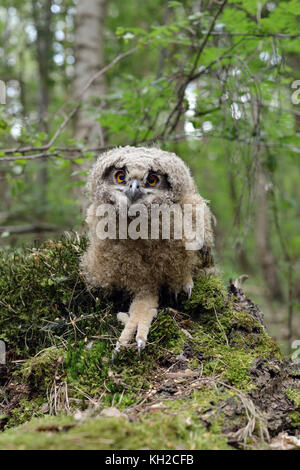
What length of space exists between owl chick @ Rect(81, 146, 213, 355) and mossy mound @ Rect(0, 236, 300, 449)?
0.16 meters

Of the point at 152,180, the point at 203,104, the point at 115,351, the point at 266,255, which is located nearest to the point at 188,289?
the point at 115,351

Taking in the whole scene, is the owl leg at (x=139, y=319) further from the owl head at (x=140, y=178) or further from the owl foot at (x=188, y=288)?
the owl head at (x=140, y=178)

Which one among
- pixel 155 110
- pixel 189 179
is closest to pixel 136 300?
pixel 189 179

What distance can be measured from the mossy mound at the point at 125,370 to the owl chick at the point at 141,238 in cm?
16

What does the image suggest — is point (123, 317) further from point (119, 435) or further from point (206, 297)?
point (119, 435)

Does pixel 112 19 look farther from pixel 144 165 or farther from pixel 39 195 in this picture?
pixel 144 165

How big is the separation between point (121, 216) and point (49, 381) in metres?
1.39

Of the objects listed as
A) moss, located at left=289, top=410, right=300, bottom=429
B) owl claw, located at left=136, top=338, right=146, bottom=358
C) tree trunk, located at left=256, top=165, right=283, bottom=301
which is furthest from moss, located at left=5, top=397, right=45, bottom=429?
tree trunk, located at left=256, top=165, right=283, bottom=301

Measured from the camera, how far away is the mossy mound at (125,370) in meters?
2.14

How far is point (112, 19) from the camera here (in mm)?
12250

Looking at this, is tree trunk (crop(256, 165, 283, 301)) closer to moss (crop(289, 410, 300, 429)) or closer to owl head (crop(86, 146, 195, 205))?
owl head (crop(86, 146, 195, 205))

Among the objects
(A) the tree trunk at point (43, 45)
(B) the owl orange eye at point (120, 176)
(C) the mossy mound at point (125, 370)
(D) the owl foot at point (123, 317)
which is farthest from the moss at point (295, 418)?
(A) the tree trunk at point (43, 45)

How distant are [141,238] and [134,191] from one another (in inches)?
16.1

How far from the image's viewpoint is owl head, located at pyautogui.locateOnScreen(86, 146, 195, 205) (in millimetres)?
2977
